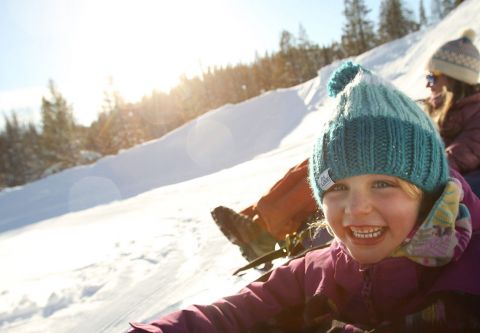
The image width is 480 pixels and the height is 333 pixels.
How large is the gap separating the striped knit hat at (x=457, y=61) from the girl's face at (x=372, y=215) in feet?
7.83

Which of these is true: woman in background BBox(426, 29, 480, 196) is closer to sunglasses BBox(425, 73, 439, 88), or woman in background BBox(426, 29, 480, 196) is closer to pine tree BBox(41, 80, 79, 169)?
sunglasses BBox(425, 73, 439, 88)

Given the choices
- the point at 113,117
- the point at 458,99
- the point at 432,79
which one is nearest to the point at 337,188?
the point at 458,99

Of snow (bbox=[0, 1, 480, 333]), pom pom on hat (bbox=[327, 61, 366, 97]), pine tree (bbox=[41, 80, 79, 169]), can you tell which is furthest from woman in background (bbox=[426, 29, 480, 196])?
pine tree (bbox=[41, 80, 79, 169])

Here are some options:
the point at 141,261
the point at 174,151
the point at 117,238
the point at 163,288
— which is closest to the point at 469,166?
the point at 163,288

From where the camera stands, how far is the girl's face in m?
1.19

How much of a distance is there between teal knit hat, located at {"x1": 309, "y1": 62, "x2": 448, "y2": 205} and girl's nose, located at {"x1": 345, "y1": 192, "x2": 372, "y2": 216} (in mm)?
90

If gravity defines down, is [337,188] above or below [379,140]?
below

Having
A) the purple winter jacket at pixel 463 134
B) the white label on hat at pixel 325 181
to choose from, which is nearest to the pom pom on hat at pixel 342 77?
the white label on hat at pixel 325 181

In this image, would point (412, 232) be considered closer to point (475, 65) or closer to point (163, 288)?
point (163, 288)

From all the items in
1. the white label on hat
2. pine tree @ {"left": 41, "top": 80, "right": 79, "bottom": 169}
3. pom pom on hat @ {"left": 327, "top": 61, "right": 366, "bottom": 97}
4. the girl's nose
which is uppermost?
pine tree @ {"left": 41, "top": 80, "right": 79, "bottom": 169}

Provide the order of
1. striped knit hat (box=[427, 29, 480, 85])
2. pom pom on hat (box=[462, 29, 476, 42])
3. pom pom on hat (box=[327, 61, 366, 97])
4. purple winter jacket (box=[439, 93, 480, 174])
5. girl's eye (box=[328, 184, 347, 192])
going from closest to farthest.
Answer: girl's eye (box=[328, 184, 347, 192]) < pom pom on hat (box=[327, 61, 366, 97]) < purple winter jacket (box=[439, 93, 480, 174]) < striped knit hat (box=[427, 29, 480, 85]) < pom pom on hat (box=[462, 29, 476, 42])

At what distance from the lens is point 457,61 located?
10.6 feet

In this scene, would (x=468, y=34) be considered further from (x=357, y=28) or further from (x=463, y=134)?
(x=357, y=28)

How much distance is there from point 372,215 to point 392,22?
4091 cm
